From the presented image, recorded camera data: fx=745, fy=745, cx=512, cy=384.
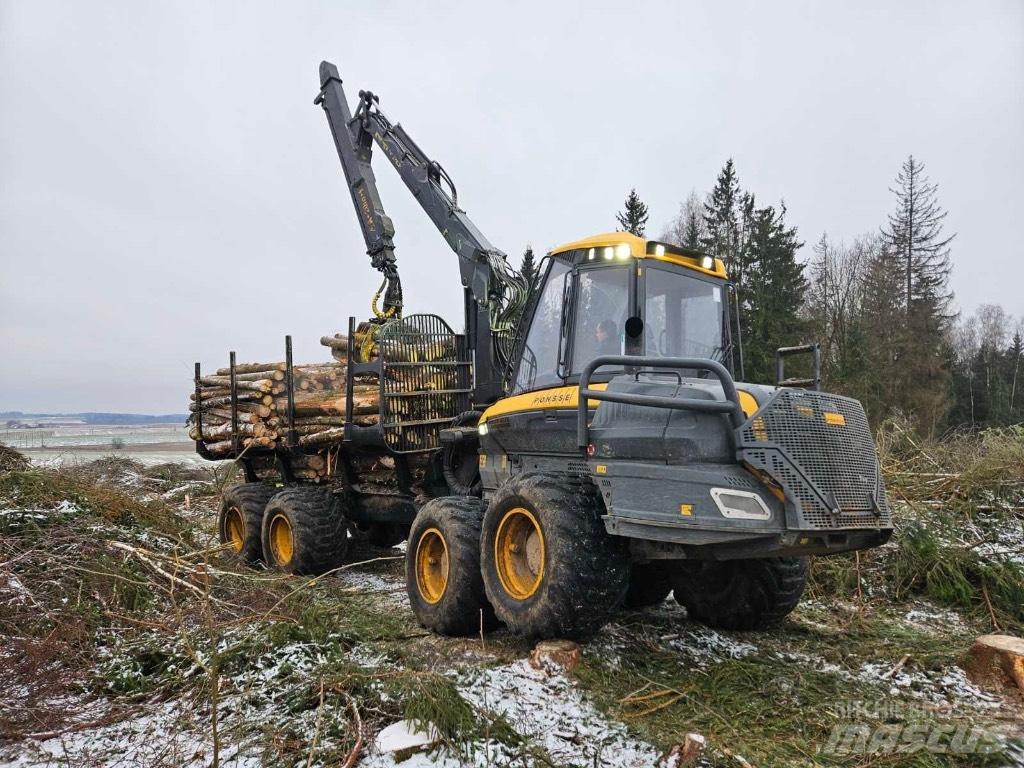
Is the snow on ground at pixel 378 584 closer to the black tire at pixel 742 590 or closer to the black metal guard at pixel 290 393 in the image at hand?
the black metal guard at pixel 290 393

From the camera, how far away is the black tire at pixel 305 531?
26.9ft

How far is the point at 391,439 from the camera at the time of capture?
764 cm

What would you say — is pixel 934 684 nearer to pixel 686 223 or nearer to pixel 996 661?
pixel 996 661

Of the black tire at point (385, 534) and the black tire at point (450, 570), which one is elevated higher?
the black tire at point (450, 570)

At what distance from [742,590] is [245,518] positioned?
6285 mm

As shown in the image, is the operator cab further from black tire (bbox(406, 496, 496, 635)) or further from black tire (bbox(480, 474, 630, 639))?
black tire (bbox(406, 496, 496, 635))

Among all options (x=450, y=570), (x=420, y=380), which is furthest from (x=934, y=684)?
(x=420, y=380)

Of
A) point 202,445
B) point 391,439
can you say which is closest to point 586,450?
point 391,439

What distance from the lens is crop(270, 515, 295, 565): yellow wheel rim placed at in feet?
28.6

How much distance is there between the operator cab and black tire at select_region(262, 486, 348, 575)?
148 inches

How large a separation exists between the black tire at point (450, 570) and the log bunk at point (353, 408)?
1.88m

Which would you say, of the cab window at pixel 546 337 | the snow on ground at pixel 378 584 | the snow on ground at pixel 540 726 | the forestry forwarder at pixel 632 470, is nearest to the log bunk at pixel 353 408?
the forestry forwarder at pixel 632 470

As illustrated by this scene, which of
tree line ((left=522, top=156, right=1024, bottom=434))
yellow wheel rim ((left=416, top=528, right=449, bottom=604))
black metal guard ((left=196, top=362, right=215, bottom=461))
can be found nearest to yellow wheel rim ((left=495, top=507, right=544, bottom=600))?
yellow wheel rim ((left=416, top=528, right=449, bottom=604))

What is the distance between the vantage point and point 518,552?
5059 mm
